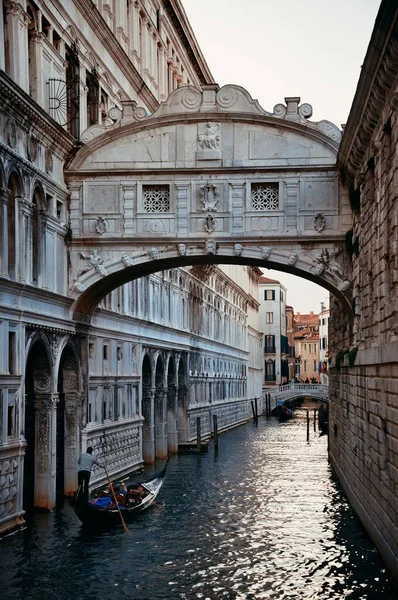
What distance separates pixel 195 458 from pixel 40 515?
13713 mm

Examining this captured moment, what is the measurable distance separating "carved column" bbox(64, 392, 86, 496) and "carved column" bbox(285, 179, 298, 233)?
18.1ft

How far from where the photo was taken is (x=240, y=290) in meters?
58.1

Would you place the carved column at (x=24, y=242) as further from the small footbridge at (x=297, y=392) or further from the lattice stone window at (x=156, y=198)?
the small footbridge at (x=297, y=392)

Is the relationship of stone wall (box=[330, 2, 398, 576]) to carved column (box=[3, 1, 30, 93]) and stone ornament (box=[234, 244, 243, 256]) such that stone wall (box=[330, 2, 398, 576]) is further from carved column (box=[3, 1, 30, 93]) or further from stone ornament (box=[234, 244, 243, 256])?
carved column (box=[3, 1, 30, 93])

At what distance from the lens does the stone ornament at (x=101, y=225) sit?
20.4 meters

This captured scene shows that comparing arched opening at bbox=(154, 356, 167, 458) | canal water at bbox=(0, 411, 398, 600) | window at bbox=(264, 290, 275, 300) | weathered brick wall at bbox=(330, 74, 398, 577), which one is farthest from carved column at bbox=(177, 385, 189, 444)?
window at bbox=(264, 290, 275, 300)

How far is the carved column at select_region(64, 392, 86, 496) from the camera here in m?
20.8

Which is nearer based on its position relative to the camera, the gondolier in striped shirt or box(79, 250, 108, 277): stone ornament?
the gondolier in striped shirt

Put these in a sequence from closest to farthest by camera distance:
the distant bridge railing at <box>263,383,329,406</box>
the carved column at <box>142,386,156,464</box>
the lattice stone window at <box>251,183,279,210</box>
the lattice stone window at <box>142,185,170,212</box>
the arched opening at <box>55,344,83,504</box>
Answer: the lattice stone window at <box>251,183,279,210</box>
the lattice stone window at <box>142,185,170,212</box>
the arched opening at <box>55,344,83,504</box>
the carved column at <box>142,386,156,464</box>
the distant bridge railing at <box>263,383,329,406</box>

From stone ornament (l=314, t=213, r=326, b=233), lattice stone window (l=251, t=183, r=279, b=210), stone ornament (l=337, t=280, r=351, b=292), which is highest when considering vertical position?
lattice stone window (l=251, t=183, r=279, b=210)

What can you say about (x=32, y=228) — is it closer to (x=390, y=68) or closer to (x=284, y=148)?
(x=284, y=148)

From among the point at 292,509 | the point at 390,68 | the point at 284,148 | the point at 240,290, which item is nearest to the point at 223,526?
the point at 292,509

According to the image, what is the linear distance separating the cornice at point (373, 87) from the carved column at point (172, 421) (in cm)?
1576

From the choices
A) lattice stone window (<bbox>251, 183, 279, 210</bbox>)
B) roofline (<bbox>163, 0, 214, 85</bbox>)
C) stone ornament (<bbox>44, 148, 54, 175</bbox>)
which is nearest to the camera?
stone ornament (<bbox>44, 148, 54, 175</bbox>)
